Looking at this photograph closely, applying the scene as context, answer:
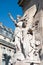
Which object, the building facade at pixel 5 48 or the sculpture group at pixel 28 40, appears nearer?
the sculpture group at pixel 28 40

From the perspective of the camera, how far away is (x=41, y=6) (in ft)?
25.7

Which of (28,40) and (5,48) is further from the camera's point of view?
(5,48)

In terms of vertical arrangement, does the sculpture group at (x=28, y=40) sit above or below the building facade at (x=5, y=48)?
below

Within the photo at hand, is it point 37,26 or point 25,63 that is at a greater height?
point 37,26

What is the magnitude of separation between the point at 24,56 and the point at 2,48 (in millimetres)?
17688

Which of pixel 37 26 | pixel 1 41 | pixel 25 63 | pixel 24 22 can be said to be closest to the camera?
pixel 25 63

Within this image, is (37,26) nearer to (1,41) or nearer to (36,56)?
(36,56)

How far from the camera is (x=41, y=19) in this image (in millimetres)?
7676

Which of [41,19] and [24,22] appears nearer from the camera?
[41,19]

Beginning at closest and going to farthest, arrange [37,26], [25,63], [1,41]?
1. [25,63]
2. [37,26]
3. [1,41]

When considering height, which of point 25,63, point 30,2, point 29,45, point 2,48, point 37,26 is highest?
point 2,48

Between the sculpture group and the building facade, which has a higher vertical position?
the building facade

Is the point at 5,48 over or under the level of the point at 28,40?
over

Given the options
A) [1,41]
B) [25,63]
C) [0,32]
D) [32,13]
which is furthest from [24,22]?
[0,32]
